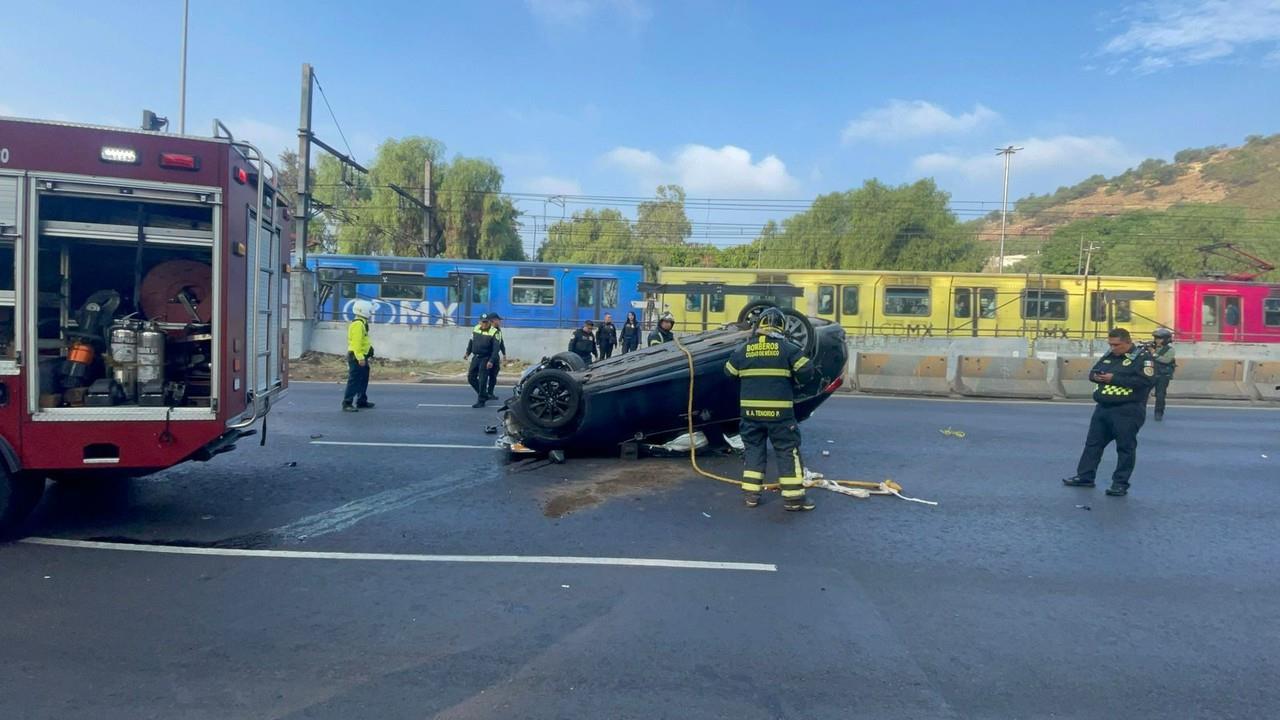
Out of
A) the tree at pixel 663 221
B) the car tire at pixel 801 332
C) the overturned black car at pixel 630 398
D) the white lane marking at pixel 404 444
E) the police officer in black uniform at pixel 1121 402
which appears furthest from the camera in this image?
the tree at pixel 663 221

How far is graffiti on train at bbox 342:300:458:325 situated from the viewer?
24.3 metres

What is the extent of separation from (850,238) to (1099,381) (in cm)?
4385

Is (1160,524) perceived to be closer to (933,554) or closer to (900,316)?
(933,554)

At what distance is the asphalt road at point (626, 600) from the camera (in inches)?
135

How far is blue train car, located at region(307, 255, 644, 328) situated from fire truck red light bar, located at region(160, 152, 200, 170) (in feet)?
62.1

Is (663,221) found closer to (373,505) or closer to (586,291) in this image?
(586,291)

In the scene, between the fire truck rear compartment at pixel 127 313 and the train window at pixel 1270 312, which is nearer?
the fire truck rear compartment at pixel 127 313

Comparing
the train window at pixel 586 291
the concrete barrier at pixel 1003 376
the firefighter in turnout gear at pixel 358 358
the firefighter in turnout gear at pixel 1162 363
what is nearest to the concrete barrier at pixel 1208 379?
the concrete barrier at pixel 1003 376

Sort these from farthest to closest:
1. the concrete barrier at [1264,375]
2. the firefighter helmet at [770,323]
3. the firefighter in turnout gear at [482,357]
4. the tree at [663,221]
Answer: the tree at [663,221], the concrete barrier at [1264,375], the firefighter in turnout gear at [482,357], the firefighter helmet at [770,323]

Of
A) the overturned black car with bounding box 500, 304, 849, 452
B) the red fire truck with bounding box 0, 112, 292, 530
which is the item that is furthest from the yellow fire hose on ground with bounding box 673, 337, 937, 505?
the red fire truck with bounding box 0, 112, 292, 530

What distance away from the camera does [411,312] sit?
79.8 feet

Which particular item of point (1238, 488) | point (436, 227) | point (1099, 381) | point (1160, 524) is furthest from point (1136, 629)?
point (436, 227)

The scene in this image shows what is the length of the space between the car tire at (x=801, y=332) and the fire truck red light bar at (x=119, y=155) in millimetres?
5854

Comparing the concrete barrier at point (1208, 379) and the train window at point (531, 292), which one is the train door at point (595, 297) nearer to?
the train window at point (531, 292)
